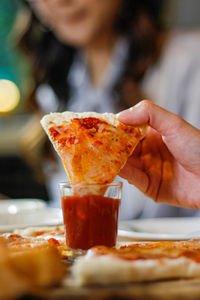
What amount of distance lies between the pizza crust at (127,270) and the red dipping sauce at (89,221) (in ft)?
1.16

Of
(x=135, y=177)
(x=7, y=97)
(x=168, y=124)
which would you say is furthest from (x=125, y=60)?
(x=168, y=124)

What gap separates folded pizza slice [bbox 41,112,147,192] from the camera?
113cm

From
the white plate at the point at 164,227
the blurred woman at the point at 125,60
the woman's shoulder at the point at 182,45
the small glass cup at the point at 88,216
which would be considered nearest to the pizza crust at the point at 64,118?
the small glass cup at the point at 88,216

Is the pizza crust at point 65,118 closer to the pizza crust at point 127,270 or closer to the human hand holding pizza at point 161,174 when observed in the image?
the human hand holding pizza at point 161,174

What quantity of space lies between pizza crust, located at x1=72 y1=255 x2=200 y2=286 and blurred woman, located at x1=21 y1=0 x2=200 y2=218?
290 cm

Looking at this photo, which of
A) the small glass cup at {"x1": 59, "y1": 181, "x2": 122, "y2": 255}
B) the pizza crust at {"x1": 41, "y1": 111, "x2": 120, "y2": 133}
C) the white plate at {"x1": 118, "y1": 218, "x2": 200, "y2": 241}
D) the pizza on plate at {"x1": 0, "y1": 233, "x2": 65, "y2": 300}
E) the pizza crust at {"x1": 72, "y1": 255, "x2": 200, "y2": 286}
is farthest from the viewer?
the white plate at {"x1": 118, "y1": 218, "x2": 200, "y2": 241}

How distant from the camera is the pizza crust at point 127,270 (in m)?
0.66

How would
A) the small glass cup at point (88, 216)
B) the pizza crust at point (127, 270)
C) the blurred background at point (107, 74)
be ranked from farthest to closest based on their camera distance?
the blurred background at point (107, 74) < the small glass cup at point (88, 216) < the pizza crust at point (127, 270)

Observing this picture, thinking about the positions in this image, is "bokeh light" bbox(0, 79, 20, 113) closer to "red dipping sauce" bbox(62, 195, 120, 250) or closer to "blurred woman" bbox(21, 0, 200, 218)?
"blurred woman" bbox(21, 0, 200, 218)

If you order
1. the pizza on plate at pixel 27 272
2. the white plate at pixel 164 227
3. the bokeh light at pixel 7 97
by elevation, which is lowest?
the white plate at pixel 164 227

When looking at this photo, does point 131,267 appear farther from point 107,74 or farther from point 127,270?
point 107,74

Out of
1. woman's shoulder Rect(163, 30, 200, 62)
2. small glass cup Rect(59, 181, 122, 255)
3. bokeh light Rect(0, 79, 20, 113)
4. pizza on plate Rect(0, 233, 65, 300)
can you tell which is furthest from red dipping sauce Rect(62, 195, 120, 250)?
bokeh light Rect(0, 79, 20, 113)

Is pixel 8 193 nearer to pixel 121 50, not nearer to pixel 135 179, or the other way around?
pixel 121 50

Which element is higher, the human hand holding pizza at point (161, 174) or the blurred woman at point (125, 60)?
the blurred woman at point (125, 60)
